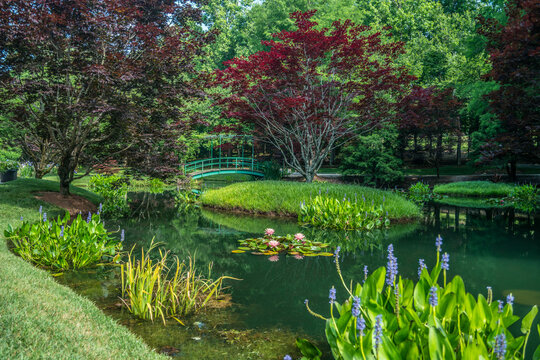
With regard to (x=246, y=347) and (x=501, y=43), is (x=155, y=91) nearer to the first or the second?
(x=246, y=347)

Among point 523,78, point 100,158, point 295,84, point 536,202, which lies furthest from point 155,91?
point 536,202

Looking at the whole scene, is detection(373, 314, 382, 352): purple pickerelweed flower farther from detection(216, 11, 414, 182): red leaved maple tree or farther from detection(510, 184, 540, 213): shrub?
detection(510, 184, 540, 213): shrub

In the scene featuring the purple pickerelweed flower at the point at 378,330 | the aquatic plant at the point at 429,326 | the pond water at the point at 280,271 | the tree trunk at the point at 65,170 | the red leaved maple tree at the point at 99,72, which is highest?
the red leaved maple tree at the point at 99,72

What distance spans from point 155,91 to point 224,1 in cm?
4399

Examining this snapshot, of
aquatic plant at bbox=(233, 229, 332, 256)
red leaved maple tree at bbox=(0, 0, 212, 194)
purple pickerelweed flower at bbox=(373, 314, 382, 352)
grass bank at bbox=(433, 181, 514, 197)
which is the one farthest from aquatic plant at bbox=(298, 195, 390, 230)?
grass bank at bbox=(433, 181, 514, 197)

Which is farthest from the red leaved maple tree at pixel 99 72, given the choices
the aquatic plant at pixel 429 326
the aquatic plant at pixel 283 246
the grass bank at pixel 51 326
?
the aquatic plant at pixel 429 326

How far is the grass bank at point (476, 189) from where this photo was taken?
56.6 ft

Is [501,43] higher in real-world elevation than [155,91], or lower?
higher

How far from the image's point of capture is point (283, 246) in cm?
693

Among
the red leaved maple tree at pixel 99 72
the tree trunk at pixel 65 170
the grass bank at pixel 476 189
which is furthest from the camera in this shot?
the grass bank at pixel 476 189

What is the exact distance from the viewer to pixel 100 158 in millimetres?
10617

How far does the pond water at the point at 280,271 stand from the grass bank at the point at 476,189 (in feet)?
22.8

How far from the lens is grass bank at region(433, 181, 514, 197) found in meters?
17.3

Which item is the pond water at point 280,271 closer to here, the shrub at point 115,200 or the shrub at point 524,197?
the shrub at point 115,200
